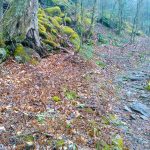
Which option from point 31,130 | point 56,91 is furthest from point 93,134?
point 56,91

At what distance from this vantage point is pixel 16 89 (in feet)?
26.4

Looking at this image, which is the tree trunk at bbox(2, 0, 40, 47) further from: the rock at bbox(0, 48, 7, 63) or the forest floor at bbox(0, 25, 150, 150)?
the forest floor at bbox(0, 25, 150, 150)

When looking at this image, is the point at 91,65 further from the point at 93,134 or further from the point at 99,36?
the point at 99,36

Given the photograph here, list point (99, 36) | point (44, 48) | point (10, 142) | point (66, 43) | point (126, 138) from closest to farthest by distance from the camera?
point (10, 142), point (126, 138), point (44, 48), point (66, 43), point (99, 36)

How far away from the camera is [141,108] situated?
30.2 feet

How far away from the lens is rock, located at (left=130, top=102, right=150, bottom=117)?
8.86m

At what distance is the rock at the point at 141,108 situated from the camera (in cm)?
886

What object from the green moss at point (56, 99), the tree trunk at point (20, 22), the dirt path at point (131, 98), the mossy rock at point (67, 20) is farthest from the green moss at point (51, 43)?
the mossy rock at point (67, 20)

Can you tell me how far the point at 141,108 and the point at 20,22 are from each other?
19.4 feet

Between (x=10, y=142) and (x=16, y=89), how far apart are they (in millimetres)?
2672

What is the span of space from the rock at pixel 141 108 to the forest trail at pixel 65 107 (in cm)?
18

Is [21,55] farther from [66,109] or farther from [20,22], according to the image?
[66,109]

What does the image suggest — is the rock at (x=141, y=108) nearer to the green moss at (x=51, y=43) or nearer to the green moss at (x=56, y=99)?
the green moss at (x=56, y=99)

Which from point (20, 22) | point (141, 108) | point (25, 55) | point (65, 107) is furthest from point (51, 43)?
point (65, 107)
